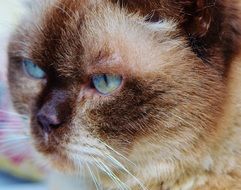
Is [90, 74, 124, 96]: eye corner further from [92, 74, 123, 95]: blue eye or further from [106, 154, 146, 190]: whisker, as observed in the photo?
[106, 154, 146, 190]: whisker

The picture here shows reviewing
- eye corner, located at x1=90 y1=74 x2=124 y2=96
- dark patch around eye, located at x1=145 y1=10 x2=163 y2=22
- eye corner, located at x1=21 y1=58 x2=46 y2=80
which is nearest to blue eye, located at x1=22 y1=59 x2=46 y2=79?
eye corner, located at x1=21 y1=58 x2=46 y2=80

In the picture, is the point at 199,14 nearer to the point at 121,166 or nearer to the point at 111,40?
the point at 111,40

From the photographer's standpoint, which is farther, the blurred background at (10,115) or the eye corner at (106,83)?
the blurred background at (10,115)

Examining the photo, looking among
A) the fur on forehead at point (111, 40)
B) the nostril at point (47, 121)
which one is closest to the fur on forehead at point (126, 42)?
the fur on forehead at point (111, 40)

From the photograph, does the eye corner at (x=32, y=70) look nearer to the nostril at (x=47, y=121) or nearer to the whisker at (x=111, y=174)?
the nostril at (x=47, y=121)

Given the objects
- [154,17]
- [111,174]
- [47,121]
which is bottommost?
[111,174]

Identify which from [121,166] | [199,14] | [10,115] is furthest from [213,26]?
[10,115]
